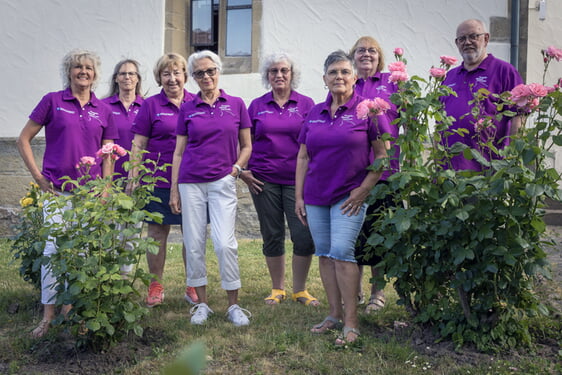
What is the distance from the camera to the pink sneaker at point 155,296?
15.7ft

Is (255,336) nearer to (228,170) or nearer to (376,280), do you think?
(376,280)

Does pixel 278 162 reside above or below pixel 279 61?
below

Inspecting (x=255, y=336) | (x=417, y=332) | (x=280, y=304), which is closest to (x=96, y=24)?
(x=280, y=304)

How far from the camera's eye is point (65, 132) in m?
4.14

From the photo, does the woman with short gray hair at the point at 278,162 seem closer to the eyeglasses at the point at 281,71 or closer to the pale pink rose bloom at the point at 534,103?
the eyeglasses at the point at 281,71

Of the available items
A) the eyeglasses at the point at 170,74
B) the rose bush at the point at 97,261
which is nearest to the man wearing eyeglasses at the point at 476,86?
the rose bush at the point at 97,261

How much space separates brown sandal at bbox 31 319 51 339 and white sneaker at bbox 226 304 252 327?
1245 mm

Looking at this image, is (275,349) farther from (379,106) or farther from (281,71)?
(281,71)

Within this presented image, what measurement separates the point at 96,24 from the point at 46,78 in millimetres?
1023

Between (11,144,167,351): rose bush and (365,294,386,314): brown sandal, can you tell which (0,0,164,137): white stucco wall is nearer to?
(11,144,167,351): rose bush

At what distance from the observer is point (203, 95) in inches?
176

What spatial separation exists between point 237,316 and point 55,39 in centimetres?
567

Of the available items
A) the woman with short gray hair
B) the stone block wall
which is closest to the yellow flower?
the woman with short gray hair

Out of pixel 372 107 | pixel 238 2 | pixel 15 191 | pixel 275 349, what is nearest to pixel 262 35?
pixel 238 2
